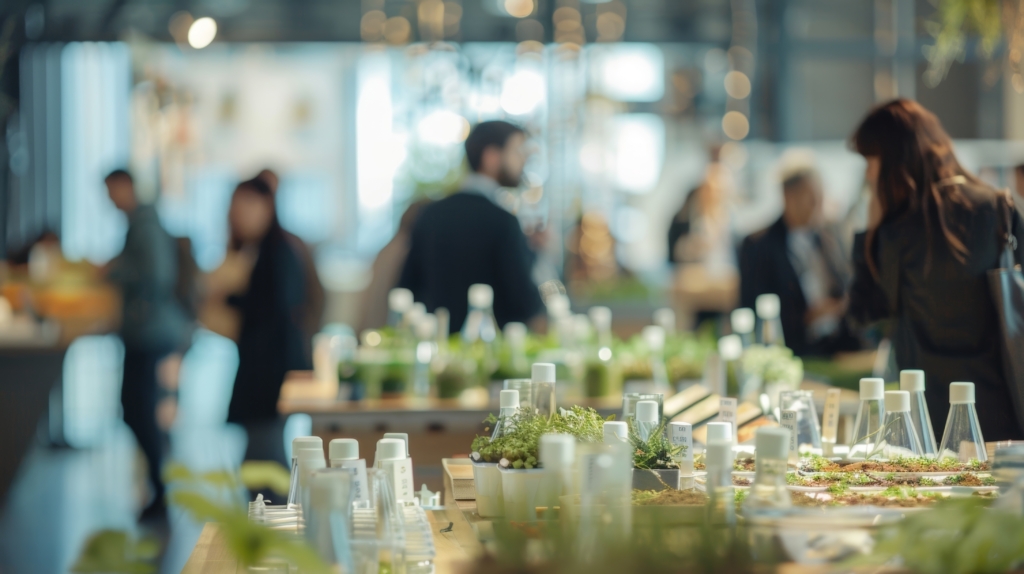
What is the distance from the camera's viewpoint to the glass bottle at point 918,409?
6.57 feet

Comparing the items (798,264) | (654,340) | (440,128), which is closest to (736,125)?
(440,128)

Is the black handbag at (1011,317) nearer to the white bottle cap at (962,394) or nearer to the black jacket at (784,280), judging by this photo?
the white bottle cap at (962,394)

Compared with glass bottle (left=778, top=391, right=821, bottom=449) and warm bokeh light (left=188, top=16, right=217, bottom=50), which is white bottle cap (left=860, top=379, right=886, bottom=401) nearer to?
glass bottle (left=778, top=391, right=821, bottom=449)

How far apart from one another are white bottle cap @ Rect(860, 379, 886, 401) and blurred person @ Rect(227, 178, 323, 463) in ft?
8.96

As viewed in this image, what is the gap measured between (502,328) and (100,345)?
6536mm

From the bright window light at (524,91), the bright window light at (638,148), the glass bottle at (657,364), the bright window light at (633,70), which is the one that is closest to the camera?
the glass bottle at (657,364)

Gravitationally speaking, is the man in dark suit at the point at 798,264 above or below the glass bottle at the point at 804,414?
above

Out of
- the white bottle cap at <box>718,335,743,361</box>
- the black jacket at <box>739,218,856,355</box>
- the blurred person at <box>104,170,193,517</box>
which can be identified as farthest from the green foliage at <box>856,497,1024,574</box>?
the blurred person at <box>104,170,193,517</box>

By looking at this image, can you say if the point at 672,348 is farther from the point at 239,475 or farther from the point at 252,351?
the point at 239,475

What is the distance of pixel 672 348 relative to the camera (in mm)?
4094

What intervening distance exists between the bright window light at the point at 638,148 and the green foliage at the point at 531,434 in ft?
27.8

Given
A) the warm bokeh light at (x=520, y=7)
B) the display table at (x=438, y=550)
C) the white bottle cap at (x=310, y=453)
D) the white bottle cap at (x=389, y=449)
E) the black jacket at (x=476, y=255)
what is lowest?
the display table at (x=438, y=550)

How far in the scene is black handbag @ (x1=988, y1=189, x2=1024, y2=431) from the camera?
2527 millimetres

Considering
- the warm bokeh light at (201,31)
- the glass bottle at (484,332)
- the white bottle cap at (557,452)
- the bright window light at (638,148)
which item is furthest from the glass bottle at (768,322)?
the bright window light at (638,148)
